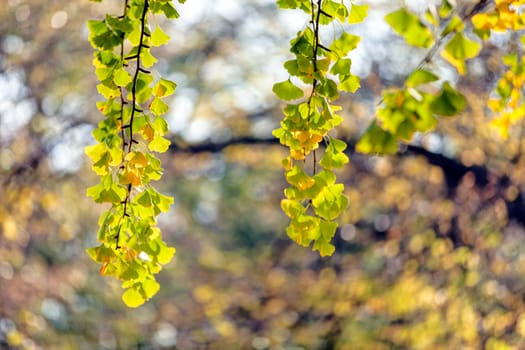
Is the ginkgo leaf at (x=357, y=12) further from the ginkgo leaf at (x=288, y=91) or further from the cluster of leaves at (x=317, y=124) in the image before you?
the ginkgo leaf at (x=288, y=91)

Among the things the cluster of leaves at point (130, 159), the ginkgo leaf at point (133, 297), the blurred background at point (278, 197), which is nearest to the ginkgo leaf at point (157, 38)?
the cluster of leaves at point (130, 159)

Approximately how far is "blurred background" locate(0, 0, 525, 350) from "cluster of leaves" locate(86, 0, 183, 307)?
8.22 feet

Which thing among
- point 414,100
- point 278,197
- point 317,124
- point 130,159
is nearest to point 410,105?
point 414,100

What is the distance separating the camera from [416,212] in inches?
164

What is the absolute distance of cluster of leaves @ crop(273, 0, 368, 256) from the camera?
38.3 inches

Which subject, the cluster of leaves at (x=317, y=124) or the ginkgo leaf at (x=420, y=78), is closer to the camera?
the ginkgo leaf at (x=420, y=78)

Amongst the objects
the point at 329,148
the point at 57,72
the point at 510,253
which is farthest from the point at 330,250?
the point at 57,72

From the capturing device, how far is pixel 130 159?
0.97 m

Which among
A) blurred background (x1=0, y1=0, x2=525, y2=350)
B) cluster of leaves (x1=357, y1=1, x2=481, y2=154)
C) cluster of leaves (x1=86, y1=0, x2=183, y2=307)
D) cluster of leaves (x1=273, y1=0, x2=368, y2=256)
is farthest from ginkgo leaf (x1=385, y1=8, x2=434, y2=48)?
blurred background (x1=0, y1=0, x2=525, y2=350)

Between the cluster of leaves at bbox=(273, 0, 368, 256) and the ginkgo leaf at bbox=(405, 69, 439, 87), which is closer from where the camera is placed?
the ginkgo leaf at bbox=(405, 69, 439, 87)

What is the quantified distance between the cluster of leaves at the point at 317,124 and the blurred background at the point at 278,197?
7.93ft

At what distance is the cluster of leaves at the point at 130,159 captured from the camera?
959 mm

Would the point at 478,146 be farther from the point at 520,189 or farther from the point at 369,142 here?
the point at 369,142

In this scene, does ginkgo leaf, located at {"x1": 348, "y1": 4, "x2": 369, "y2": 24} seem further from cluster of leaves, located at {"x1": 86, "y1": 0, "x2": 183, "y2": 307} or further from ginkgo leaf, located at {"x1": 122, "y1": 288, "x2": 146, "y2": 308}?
ginkgo leaf, located at {"x1": 122, "y1": 288, "x2": 146, "y2": 308}
